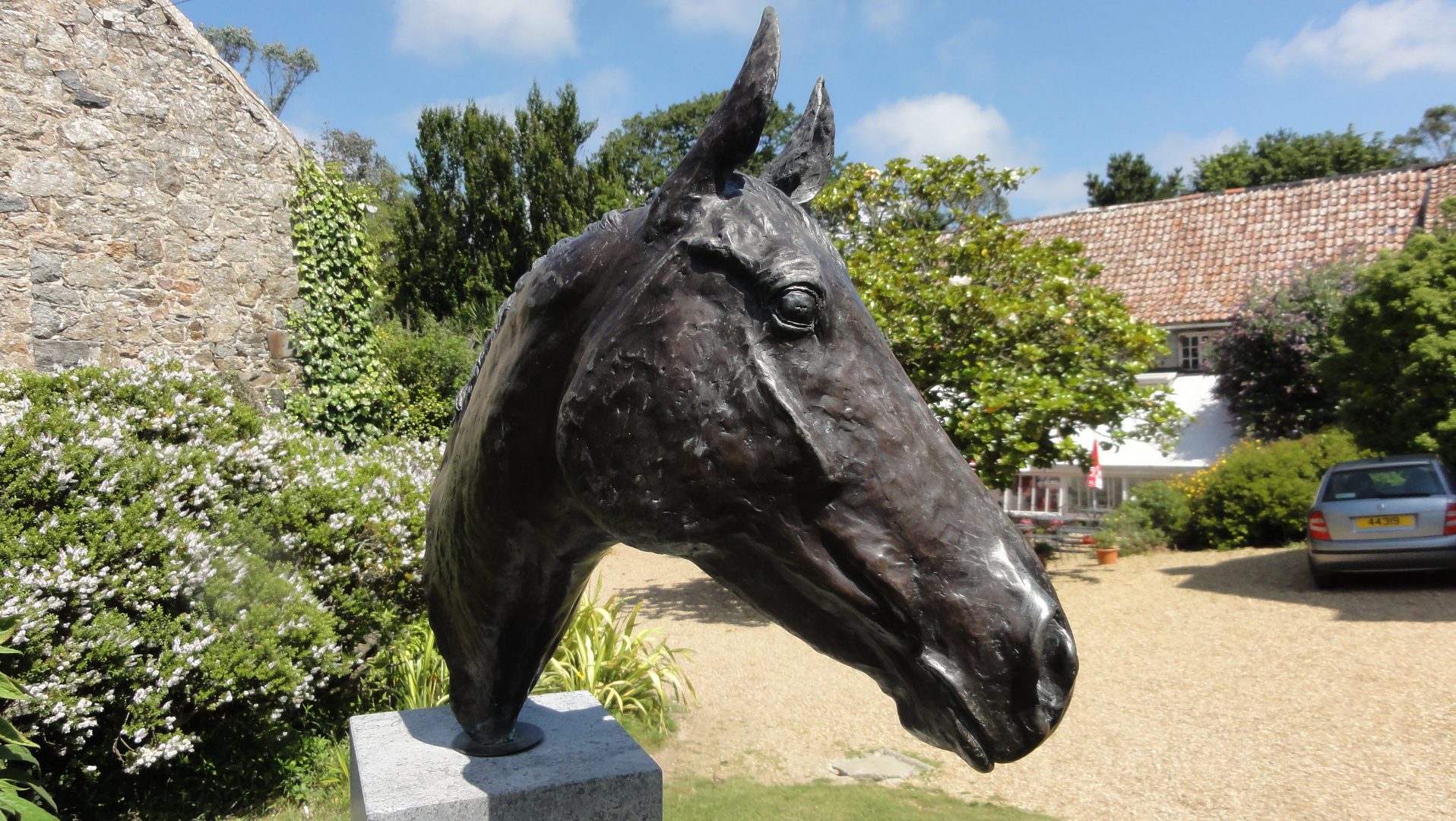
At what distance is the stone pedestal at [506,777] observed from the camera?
64.1 inches

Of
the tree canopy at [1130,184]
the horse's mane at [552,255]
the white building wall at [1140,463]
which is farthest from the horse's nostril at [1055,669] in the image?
the tree canopy at [1130,184]

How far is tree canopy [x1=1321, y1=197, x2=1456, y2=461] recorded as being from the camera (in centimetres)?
1045

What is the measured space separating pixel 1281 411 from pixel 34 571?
59.3 ft

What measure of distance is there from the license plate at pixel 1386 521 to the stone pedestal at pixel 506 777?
10.2 m

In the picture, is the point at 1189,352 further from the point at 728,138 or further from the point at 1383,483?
the point at 728,138

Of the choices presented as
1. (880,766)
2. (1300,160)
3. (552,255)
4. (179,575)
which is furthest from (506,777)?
(1300,160)

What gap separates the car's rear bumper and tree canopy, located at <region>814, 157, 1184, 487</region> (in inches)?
80.5

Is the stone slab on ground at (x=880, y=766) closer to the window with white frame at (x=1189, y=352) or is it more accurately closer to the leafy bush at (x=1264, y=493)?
the leafy bush at (x=1264, y=493)

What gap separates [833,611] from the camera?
104 cm

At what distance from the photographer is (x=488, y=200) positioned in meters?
16.5

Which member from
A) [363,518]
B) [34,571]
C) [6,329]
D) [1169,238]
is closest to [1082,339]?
[363,518]

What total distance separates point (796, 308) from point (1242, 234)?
69.9ft

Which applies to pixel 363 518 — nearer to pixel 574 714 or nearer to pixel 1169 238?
pixel 574 714

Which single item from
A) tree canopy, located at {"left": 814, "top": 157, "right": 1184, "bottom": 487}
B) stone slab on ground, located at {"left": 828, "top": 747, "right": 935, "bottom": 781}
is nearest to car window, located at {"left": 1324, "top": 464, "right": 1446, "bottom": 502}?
tree canopy, located at {"left": 814, "top": 157, "right": 1184, "bottom": 487}
